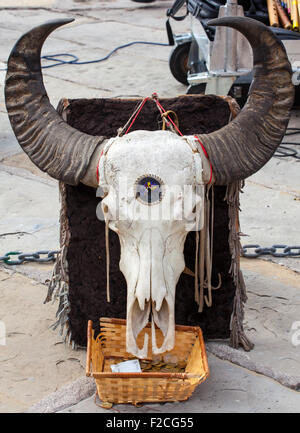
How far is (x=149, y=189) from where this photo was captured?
11.7ft

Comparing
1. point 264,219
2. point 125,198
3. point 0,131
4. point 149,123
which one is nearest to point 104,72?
point 0,131

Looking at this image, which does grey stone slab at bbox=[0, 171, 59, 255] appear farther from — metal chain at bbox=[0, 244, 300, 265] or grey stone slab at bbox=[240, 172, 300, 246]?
grey stone slab at bbox=[240, 172, 300, 246]

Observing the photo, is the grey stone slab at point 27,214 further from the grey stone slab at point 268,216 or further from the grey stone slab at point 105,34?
the grey stone slab at point 105,34

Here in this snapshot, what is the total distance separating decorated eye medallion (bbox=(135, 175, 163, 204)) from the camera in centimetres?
355

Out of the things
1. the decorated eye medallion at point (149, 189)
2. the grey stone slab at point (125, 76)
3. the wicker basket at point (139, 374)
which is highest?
the decorated eye medallion at point (149, 189)

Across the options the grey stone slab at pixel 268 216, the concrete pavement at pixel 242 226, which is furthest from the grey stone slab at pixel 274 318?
the grey stone slab at pixel 268 216

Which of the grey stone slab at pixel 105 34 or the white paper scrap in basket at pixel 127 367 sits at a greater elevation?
the grey stone slab at pixel 105 34

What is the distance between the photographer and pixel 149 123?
415 cm

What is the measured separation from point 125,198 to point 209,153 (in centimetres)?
51

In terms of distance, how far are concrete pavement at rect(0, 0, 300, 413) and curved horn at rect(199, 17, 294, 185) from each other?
3.72 ft

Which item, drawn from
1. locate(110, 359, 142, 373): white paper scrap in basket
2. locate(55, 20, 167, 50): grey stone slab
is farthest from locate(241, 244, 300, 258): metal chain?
locate(55, 20, 167, 50): grey stone slab

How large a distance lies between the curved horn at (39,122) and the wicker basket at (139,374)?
0.92 meters

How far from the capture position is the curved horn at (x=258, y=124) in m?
3.75

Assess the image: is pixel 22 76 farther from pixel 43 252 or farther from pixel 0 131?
pixel 0 131
